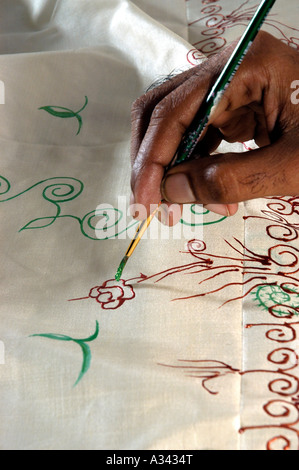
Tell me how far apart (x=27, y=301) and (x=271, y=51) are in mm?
336

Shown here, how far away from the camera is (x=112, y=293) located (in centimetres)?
53

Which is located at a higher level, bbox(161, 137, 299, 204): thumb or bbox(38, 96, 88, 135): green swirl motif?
bbox(38, 96, 88, 135): green swirl motif

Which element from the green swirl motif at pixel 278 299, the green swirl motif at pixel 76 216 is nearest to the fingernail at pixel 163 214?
the green swirl motif at pixel 76 216

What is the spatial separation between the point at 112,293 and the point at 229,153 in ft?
0.55

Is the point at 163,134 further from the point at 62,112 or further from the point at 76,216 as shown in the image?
the point at 62,112

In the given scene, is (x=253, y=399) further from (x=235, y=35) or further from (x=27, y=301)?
(x=235, y=35)

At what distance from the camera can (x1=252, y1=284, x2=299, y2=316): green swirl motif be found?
0.50 m

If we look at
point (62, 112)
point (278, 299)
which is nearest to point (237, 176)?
point (278, 299)

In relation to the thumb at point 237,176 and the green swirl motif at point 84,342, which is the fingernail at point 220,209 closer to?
the thumb at point 237,176

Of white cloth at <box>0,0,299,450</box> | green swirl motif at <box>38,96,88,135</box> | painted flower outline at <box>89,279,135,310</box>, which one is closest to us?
white cloth at <box>0,0,299,450</box>

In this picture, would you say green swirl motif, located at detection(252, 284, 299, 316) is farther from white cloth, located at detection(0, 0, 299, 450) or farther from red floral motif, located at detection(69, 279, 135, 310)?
red floral motif, located at detection(69, 279, 135, 310)

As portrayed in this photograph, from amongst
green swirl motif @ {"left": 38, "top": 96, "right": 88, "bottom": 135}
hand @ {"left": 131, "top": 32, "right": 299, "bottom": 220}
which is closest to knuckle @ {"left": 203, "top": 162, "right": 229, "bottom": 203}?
hand @ {"left": 131, "top": 32, "right": 299, "bottom": 220}

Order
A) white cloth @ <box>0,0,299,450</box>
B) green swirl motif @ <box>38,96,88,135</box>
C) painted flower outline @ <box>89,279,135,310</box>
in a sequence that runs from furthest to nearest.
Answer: green swirl motif @ <box>38,96,88,135</box> < painted flower outline @ <box>89,279,135,310</box> < white cloth @ <box>0,0,299,450</box>
